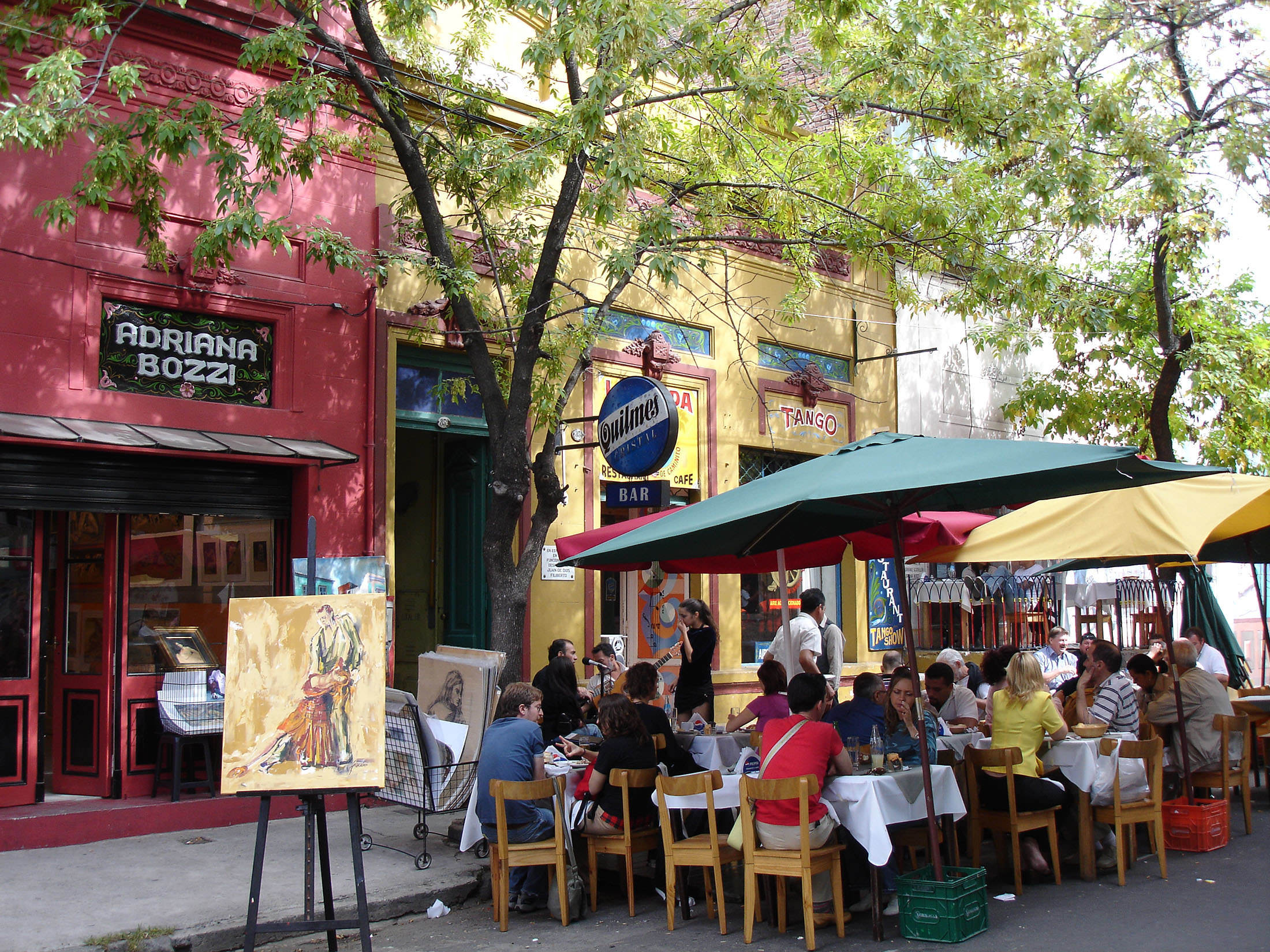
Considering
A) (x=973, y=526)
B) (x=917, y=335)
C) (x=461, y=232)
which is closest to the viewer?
(x=973, y=526)

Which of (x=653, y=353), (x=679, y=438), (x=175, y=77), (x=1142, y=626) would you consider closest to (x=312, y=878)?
(x=175, y=77)

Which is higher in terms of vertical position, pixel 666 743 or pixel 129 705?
pixel 129 705

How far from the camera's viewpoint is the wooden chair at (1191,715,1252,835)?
8516 mm

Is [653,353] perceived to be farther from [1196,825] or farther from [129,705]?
[1196,825]

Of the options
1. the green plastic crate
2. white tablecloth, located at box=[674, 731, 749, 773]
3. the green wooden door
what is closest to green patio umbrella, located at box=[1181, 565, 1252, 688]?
white tablecloth, located at box=[674, 731, 749, 773]

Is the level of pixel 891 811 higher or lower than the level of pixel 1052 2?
lower

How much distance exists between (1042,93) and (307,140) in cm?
673

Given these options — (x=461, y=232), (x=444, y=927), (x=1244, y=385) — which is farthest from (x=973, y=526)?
(x=1244, y=385)

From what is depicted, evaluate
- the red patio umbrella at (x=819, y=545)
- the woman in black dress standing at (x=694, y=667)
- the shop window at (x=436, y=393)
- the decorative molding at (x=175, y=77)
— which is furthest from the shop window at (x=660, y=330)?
the decorative molding at (x=175, y=77)

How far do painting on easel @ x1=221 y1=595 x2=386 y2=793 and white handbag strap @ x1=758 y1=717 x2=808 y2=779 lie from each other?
2.27m

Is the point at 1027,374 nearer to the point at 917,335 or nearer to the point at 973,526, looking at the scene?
the point at 917,335

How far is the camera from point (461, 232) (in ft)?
37.2

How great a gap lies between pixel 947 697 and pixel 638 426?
11.5 ft

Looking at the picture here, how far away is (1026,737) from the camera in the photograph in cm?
735
